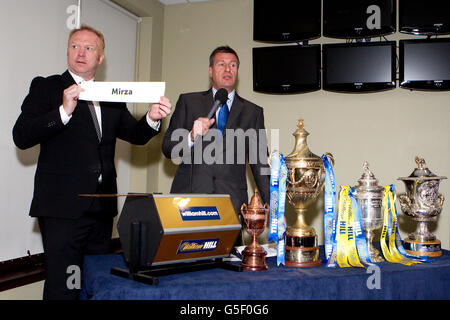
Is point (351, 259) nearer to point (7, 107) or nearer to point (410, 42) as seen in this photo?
point (7, 107)

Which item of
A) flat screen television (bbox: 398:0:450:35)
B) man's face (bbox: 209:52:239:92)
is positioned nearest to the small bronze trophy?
man's face (bbox: 209:52:239:92)

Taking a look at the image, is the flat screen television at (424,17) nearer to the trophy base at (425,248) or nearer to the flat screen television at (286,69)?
the flat screen television at (286,69)

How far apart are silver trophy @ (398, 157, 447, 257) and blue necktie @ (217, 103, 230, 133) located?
895 millimetres

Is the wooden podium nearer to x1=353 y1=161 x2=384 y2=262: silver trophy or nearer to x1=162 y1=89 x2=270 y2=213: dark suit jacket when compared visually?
→ x1=353 y1=161 x2=384 y2=262: silver trophy

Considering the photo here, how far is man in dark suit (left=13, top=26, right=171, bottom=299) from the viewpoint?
1.70 m

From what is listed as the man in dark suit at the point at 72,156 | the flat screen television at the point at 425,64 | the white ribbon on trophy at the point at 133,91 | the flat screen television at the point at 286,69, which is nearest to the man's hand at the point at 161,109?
the man in dark suit at the point at 72,156

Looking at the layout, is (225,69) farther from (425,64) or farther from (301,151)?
(425,64)

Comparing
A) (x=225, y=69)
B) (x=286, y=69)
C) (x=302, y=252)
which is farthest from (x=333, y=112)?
(x=302, y=252)

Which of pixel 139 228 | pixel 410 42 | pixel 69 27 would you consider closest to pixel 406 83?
pixel 410 42

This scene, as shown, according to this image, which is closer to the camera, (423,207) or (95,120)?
(423,207)

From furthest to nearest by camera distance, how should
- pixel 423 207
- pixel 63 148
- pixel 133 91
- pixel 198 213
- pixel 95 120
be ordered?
1. pixel 95 120
2. pixel 63 148
3. pixel 423 207
4. pixel 133 91
5. pixel 198 213

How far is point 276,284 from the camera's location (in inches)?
45.7

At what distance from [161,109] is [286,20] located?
1.95m

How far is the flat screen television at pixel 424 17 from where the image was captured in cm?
302
